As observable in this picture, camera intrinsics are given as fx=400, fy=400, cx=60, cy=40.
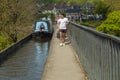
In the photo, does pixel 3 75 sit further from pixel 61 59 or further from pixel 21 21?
pixel 21 21

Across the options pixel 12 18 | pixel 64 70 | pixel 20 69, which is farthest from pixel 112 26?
pixel 12 18

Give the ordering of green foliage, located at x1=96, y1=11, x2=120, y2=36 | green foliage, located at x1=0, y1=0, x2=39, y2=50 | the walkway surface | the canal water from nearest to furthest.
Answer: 1. the walkway surface
2. the canal water
3. green foliage, located at x1=96, y1=11, x2=120, y2=36
4. green foliage, located at x1=0, y1=0, x2=39, y2=50

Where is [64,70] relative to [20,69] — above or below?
above

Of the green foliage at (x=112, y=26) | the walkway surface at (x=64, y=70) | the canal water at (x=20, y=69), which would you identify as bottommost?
the canal water at (x=20, y=69)

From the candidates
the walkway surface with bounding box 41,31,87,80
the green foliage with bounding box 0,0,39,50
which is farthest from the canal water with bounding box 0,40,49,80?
the green foliage with bounding box 0,0,39,50

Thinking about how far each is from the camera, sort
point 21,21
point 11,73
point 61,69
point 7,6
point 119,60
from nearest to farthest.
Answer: point 119,60 < point 61,69 < point 11,73 < point 7,6 < point 21,21

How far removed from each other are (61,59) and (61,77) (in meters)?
5.06

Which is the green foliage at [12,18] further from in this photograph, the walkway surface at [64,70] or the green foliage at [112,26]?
the walkway surface at [64,70]

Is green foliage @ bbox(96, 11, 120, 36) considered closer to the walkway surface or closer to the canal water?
the canal water

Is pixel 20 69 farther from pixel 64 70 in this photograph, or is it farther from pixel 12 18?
pixel 12 18

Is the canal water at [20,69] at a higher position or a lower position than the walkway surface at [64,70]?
lower

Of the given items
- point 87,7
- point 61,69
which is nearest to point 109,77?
point 61,69

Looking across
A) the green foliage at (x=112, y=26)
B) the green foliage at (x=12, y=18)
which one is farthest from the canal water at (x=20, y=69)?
the green foliage at (x=12, y=18)

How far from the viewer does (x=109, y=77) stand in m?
7.49
